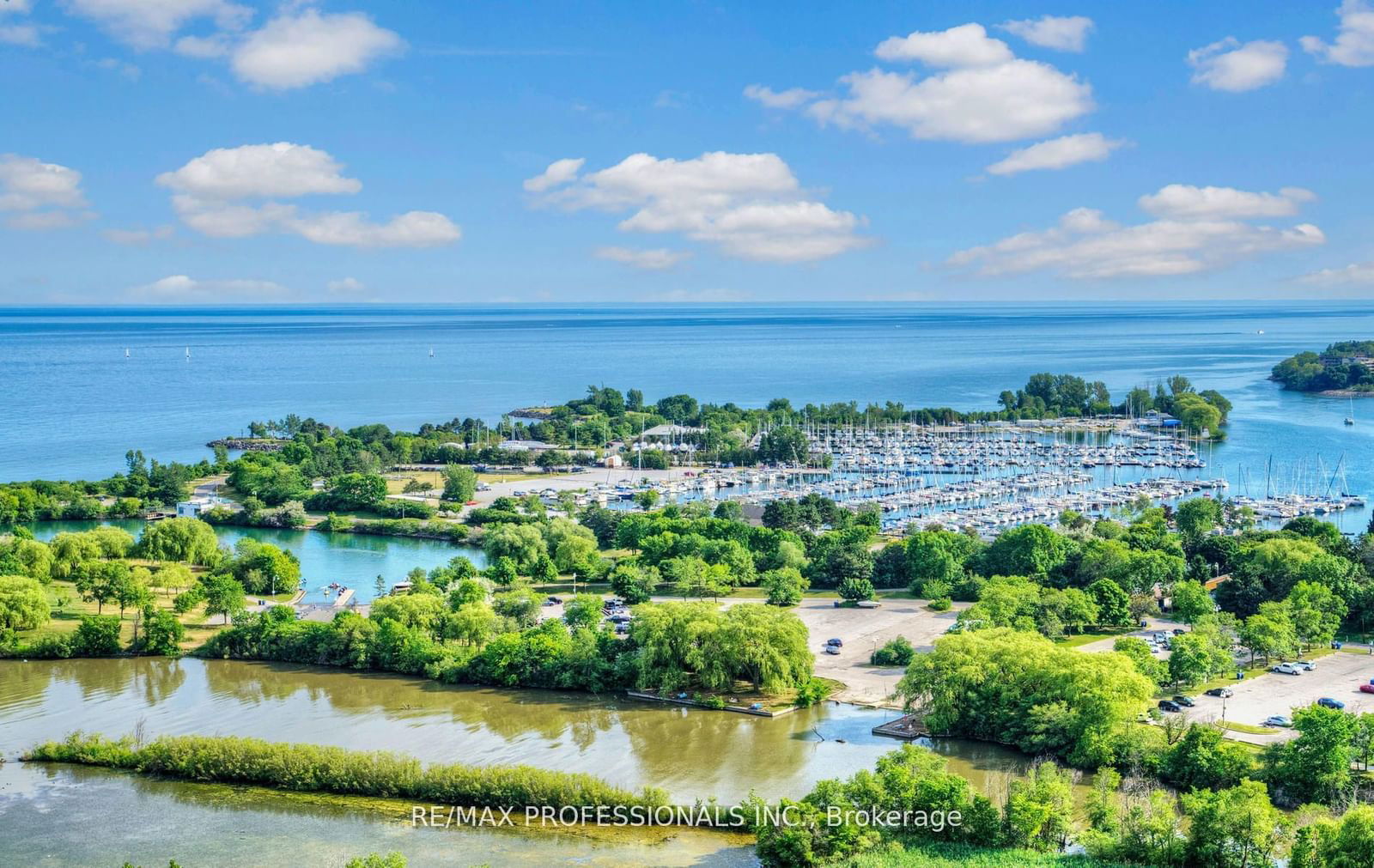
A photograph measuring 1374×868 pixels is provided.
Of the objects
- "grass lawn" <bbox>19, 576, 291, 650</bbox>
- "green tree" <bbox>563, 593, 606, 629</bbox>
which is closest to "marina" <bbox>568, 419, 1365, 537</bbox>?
"green tree" <bbox>563, 593, 606, 629</bbox>

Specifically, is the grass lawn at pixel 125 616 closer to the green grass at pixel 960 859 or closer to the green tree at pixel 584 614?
the green tree at pixel 584 614

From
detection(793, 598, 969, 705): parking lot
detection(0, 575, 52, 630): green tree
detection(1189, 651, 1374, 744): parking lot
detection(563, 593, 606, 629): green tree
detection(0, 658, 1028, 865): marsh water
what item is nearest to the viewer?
detection(0, 658, 1028, 865): marsh water

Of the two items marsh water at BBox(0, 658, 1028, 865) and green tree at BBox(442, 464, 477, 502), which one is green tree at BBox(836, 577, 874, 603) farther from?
green tree at BBox(442, 464, 477, 502)

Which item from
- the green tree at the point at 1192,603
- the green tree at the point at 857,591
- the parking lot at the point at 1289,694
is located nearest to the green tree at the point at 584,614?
the green tree at the point at 857,591

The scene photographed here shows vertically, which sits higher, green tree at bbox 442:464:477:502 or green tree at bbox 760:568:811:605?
green tree at bbox 442:464:477:502

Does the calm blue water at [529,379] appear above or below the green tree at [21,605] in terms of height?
above

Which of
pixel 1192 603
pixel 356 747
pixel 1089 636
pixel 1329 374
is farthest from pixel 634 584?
pixel 1329 374
